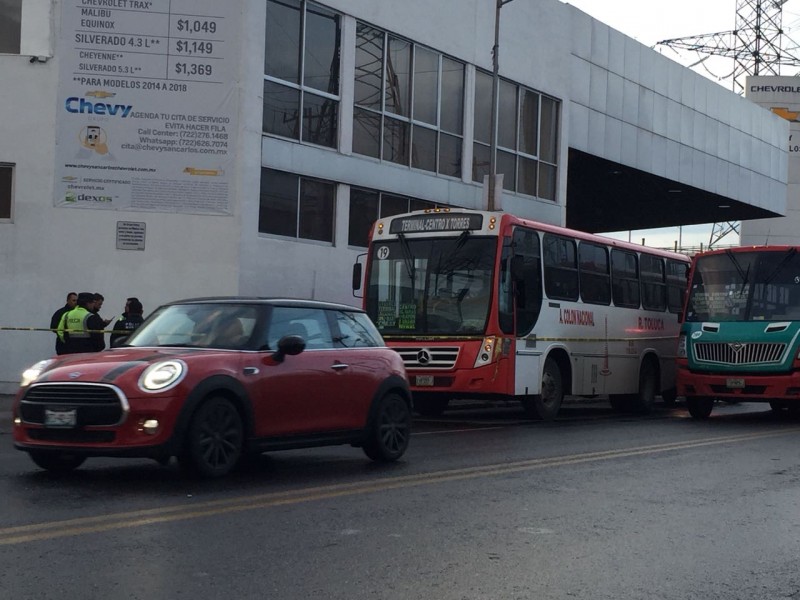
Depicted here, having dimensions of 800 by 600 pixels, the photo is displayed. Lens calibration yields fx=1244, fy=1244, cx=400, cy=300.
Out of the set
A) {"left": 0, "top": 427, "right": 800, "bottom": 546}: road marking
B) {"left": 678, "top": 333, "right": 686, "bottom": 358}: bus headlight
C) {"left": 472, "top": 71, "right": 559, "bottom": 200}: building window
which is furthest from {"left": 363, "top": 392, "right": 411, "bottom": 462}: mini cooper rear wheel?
{"left": 472, "top": 71, "right": 559, "bottom": 200}: building window

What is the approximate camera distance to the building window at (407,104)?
26.3m

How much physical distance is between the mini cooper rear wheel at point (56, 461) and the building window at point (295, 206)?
1309 centimetres

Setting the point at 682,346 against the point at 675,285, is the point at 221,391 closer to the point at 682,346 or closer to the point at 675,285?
the point at 682,346

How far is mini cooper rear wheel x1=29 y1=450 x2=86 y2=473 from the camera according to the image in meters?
10.1

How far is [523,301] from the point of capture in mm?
18703

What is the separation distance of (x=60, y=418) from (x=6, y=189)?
13.9 metres

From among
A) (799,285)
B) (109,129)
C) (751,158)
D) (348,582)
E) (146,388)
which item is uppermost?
(751,158)

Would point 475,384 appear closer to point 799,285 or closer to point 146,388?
point 799,285

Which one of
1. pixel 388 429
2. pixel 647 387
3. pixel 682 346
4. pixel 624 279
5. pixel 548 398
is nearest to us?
pixel 388 429

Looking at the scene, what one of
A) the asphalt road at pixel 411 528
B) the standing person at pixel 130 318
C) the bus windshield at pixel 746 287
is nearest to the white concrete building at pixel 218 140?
the standing person at pixel 130 318

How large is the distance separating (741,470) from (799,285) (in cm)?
881

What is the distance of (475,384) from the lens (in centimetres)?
1817

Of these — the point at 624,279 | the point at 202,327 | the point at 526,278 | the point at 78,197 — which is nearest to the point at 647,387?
the point at 624,279

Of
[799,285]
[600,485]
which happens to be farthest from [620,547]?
[799,285]
